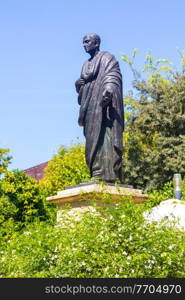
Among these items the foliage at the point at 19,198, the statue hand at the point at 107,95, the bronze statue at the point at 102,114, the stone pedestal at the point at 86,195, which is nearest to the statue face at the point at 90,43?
the bronze statue at the point at 102,114

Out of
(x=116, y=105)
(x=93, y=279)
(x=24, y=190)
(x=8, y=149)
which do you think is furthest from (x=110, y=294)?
(x=8, y=149)

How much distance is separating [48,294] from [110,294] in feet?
1.80

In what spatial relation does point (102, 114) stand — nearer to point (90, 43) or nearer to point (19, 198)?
point (90, 43)

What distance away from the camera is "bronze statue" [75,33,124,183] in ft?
26.9

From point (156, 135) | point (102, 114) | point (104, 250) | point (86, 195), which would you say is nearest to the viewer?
point (104, 250)

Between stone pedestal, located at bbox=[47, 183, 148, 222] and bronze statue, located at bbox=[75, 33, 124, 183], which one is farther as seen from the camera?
bronze statue, located at bbox=[75, 33, 124, 183]

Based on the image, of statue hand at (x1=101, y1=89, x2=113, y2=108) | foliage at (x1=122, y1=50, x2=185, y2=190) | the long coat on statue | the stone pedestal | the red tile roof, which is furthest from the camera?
the red tile roof

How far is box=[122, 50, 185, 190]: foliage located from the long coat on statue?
40.4 feet

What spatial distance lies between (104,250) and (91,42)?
4095 mm

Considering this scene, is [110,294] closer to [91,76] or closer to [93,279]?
[93,279]

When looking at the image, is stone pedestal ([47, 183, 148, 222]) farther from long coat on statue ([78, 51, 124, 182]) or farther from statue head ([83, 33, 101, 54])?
statue head ([83, 33, 101, 54])

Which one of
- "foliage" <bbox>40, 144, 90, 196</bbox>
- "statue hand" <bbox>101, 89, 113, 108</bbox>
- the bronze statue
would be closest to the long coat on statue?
the bronze statue

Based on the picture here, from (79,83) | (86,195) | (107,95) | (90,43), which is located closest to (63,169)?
(79,83)

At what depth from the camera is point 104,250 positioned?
18.3 ft
